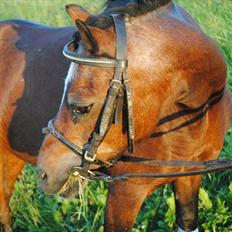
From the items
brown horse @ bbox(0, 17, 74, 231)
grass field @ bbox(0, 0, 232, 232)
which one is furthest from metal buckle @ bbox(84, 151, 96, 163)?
grass field @ bbox(0, 0, 232, 232)

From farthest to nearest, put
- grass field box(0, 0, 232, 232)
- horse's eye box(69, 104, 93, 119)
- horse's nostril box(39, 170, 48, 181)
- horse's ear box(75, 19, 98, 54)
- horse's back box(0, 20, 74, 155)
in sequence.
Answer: grass field box(0, 0, 232, 232), horse's back box(0, 20, 74, 155), horse's nostril box(39, 170, 48, 181), horse's eye box(69, 104, 93, 119), horse's ear box(75, 19, 98, 54)

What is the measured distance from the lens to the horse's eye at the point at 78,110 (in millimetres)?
2209

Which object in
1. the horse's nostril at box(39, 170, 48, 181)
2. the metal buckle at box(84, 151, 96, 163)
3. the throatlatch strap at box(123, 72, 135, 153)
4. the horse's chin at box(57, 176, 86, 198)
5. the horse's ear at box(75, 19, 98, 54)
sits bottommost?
the horse's chin at box(57, 176, 86, 198)

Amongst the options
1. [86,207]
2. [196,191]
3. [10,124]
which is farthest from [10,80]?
[196,191]

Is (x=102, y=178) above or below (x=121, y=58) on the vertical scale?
below

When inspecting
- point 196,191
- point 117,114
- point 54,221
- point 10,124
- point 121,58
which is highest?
point 121,58

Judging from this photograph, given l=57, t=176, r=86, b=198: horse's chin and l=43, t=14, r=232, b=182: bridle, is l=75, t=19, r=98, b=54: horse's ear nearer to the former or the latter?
l=43, t=14, r=232, b=182: bridle

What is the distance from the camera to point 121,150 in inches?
93.4

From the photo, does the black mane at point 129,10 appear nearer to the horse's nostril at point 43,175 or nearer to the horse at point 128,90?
the horse at point 128,90

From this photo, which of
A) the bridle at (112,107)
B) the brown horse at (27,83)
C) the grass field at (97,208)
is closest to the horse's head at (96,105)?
the bridle at (112,107)

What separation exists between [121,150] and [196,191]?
995 mm

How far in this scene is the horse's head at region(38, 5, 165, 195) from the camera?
218 centimetres

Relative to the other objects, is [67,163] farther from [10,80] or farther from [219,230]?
[219,230]

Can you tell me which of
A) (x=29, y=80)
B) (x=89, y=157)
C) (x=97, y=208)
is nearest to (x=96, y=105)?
(x=89, y=157)
